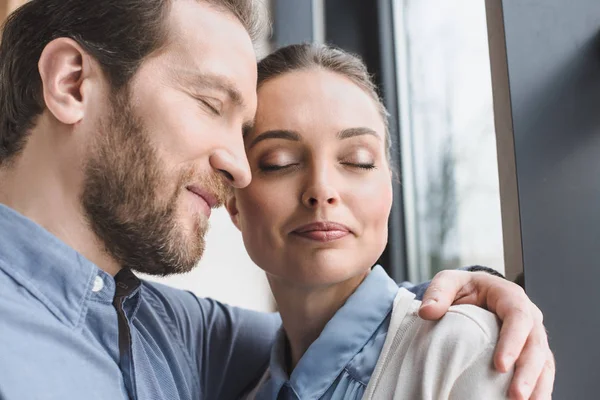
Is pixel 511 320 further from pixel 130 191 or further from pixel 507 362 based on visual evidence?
pixel 130 191

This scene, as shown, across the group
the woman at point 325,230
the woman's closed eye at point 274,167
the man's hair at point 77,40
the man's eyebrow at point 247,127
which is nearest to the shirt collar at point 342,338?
the woman at point 325,230

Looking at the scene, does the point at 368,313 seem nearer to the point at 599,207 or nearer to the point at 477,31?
the point at 599,207

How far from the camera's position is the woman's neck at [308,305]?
1106 millimetres

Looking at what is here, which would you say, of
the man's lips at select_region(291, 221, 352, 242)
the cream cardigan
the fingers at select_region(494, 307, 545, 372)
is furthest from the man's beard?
the fingers at select_region(494, 307, 545, 372)

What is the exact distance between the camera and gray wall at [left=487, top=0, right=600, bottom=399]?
3.43ft

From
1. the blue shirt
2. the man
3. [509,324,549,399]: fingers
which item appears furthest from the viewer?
the man

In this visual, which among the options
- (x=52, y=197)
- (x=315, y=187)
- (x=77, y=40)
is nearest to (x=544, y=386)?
(x=315, y=187)

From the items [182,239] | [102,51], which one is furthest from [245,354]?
[102,51]

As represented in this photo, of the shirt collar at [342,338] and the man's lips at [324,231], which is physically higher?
the man's lips at [324,231]

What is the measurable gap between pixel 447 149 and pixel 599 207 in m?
0.56

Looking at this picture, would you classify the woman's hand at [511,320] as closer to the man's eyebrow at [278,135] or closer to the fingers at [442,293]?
the fingers at [442,293]

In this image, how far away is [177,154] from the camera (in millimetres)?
1073

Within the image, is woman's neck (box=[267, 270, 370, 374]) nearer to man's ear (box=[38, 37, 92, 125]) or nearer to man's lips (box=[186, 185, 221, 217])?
man's lips (box=[186, 185, 221, 217])

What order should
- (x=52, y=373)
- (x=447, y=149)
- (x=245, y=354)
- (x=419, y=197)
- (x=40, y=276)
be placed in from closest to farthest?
(x=52, y=373), (x=40, y=276), (x=245, y=354), (x=447, y=149), (x=419, y=197)
